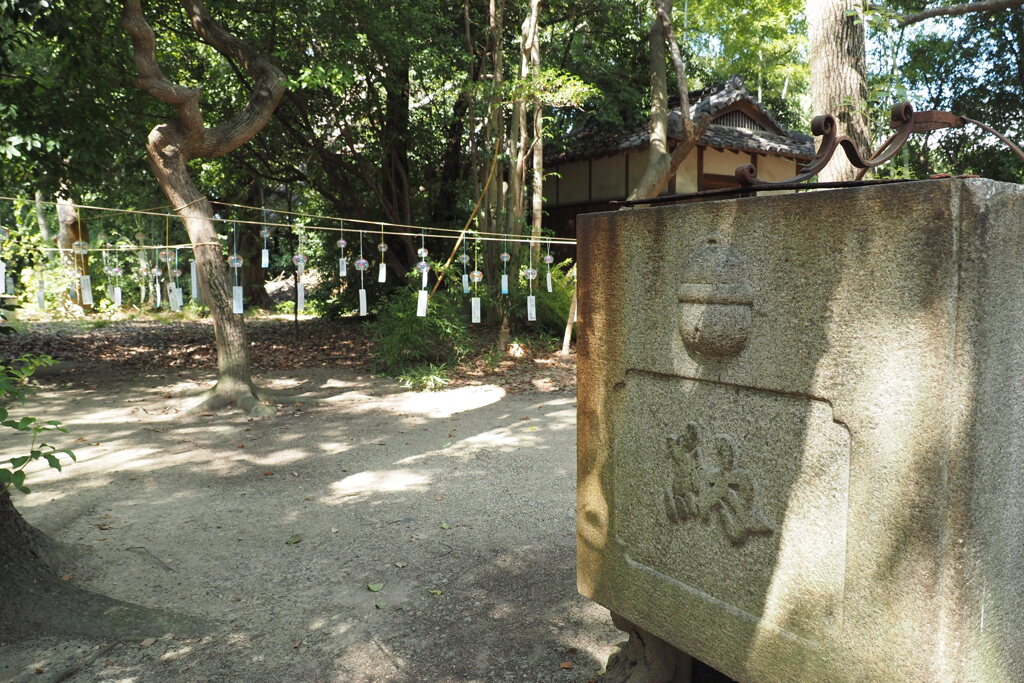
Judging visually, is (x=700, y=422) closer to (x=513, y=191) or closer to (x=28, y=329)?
(x=513, y=191)

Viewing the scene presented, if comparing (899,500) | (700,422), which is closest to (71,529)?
(700,422)

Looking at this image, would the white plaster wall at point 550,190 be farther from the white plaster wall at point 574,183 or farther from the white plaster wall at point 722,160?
the white plaster wall at point 722,160

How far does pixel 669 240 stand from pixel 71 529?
162 inches

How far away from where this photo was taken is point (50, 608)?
131 inches

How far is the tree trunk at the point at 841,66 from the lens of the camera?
566 centimetres

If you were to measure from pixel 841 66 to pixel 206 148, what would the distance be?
253 inches

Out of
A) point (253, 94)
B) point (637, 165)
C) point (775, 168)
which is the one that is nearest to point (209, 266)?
point (253, 94)

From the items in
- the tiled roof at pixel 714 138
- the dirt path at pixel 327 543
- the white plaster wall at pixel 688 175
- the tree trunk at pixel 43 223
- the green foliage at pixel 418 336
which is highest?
the tiled roof at pixel 714 138

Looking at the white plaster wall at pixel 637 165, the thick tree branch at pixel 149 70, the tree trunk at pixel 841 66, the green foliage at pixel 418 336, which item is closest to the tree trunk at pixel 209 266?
the thick tree branch at pixel 149 70

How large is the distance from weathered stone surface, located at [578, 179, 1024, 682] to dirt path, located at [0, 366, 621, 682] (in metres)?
1.03

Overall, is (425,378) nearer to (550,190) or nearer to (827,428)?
(550,190)

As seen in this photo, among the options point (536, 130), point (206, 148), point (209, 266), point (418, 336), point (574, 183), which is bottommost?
point (418, 336)

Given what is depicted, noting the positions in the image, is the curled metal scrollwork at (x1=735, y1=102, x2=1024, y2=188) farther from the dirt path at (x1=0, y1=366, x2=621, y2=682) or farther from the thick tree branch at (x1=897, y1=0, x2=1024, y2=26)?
the thick tree branch at (x1=897, y1=0, x2=1024, y2=26)

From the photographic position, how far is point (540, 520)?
4840mm
